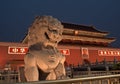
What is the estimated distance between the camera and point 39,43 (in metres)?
3.26

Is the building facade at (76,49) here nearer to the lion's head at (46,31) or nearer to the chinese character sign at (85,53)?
the chinese character sign at (85,53)

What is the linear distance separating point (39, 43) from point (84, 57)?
1516cm

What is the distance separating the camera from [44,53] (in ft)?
10.3

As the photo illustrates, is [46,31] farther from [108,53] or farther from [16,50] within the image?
[108,53]

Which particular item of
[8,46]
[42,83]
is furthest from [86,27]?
[42,83]

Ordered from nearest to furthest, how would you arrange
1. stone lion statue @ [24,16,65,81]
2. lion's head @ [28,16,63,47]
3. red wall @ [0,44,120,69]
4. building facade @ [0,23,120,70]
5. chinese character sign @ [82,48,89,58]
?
stone lion statue @ [24,16,65,81] < lion's head @ [28,16,63,47] < red wall @ [0,44,120,69] < building facade @ [0,23,120,70] < chinese character sign @ [82,48,89,58]

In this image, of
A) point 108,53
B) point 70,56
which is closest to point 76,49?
point 70,56

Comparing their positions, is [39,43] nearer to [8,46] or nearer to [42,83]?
[42,83]

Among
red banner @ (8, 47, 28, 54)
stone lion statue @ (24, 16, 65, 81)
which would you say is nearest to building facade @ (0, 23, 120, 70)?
red banner @ (8, 47, 28, 54)

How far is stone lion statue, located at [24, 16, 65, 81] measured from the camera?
3.11 metres

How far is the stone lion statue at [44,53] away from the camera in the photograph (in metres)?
3.11

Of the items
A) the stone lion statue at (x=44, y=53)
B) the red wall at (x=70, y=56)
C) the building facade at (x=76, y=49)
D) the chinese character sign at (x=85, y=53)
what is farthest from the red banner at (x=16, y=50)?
the stone lion statue at (x=44, y=53)

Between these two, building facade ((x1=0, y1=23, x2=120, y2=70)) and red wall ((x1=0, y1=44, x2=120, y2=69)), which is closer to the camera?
red wall ((x1=0, y1=44, x2=120, y2=69))

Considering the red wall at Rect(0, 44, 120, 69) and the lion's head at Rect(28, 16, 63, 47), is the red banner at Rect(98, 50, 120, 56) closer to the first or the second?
the red wall at Rect(0, 44, 120, 69)
